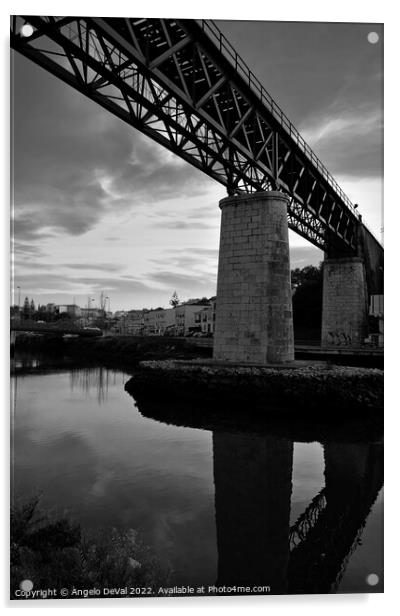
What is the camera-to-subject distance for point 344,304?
33.4m

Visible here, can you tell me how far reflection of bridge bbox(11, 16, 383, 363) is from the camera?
32.8 ft

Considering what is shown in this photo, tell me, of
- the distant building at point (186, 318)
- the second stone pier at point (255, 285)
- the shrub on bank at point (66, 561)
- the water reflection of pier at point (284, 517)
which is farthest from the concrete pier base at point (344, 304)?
the shrub on bank at point (66, 561)

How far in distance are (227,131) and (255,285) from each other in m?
6.52

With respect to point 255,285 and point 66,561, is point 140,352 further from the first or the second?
point 66,561

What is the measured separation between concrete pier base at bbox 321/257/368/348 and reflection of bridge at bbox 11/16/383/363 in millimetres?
453

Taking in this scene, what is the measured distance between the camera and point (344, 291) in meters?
33.2

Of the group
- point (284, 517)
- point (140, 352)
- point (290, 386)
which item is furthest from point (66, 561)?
point (140, 352)

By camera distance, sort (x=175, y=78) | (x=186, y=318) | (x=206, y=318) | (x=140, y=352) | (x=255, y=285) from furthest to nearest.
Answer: (x=206, y=318)
(x=186, y=318)
(x=140, y=352)
(x=255, y=285)
(x=175, y=78)

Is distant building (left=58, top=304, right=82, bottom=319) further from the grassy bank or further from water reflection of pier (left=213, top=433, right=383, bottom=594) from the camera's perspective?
the grassy bank

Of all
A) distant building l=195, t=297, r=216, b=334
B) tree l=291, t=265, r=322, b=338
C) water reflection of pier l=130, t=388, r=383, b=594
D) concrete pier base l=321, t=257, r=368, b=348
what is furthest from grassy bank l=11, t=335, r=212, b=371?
water reflection of pier l=130, t=388, r=383, b=594
